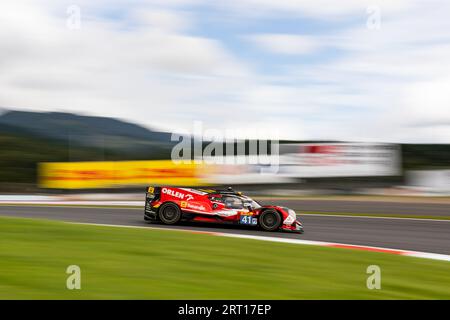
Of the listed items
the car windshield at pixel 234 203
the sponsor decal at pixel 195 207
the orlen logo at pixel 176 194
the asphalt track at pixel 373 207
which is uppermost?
the orlen logo at pixel 176 194

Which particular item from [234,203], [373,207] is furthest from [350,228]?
[373,207]

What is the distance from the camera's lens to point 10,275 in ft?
18.6

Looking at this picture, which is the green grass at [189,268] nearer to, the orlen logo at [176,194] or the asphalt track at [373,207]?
the orlen logo at [176,194]

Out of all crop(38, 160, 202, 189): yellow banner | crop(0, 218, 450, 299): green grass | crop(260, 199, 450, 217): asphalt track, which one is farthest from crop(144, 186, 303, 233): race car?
crop(38, 160, 202, 189): yellow banner

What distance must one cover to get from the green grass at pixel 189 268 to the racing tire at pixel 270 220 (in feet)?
8.44

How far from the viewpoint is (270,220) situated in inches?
469

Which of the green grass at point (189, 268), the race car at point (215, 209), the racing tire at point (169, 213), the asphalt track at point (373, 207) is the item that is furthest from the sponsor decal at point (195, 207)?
the asphalt track at point (373, 207)

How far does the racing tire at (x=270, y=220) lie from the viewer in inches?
466

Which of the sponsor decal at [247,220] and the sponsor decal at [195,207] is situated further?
the sponsor decal at [195,207]

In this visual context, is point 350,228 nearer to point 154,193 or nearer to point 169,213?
point 169,213

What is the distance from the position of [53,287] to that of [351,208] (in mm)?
14145

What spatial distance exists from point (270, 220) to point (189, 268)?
5.49 metres

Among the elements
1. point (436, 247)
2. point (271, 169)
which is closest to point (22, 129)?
point (271, 169)

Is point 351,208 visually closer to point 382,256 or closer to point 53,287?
point 382,256
